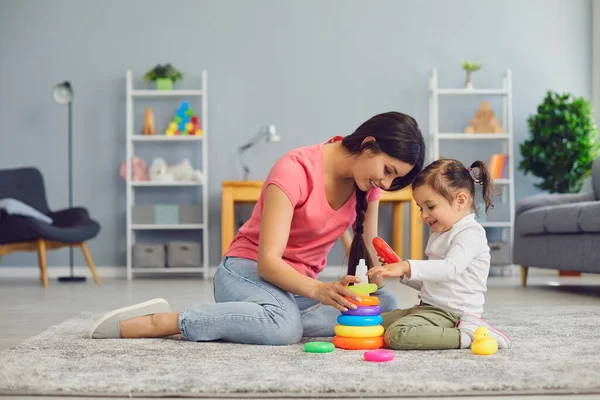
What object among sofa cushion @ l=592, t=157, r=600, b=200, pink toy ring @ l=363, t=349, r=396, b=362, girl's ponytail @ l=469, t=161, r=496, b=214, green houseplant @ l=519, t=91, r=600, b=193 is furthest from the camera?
green houseplant @ l=519, t=91, r=600, b=193

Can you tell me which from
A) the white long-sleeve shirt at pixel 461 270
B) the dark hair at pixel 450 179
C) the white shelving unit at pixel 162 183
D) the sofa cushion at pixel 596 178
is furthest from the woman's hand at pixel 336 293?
the white shelving unit at pixel 162 183

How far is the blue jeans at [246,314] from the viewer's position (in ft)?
6.75

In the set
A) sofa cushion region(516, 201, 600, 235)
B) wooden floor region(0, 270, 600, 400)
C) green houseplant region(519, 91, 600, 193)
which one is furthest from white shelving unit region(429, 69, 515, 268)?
sofa cushion region(516, 201, 600, 235)

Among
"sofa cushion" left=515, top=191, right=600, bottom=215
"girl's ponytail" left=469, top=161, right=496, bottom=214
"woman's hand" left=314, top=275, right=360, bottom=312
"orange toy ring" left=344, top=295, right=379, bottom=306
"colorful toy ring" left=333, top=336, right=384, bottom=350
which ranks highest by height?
"girl's ponytail" left=469, top=161, right=496, bottom=214

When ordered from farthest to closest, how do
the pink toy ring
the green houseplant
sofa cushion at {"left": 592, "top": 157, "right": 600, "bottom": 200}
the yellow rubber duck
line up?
the green houseplant → sofa cushion at {"left": 592, "top": 157, "right": 600, "bottom": 200} → the yellow rubber duck → the pink toy ring

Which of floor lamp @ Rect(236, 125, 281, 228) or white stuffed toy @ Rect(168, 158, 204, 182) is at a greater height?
floor lamp @ Rect(236, 125, 281, 228)

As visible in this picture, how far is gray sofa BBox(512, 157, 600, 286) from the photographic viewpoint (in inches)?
Answer: 148

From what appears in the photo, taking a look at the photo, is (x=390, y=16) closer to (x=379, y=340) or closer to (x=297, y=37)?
(x=297, y=37)

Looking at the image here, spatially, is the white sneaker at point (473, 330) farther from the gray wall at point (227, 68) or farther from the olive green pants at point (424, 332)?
the gray wall at point (227, 68)

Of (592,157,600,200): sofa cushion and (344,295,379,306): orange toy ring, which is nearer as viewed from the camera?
(344,295,379,306): orange toy ring

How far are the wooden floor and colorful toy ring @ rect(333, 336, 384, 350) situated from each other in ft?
3.10

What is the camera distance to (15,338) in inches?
91.4

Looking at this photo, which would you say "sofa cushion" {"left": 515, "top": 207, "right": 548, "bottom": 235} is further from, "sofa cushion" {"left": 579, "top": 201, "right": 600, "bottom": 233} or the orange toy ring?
the orange toy ring

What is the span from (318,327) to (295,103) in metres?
3.71
